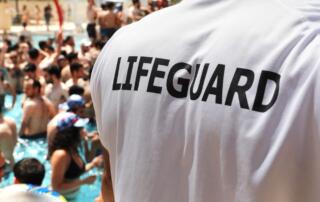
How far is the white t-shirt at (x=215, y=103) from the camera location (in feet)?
3.06

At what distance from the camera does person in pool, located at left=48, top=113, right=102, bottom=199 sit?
4.77 meters

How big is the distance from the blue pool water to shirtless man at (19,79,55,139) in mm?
237

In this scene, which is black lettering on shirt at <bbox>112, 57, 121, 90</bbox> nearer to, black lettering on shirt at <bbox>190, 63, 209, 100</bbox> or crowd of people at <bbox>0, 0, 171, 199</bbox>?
black lettering on shirt at <bbox>190, 63, 209, 100</bbox>

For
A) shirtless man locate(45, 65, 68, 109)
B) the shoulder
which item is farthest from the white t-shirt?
shirtless man locate(45, 65, 68, 109)

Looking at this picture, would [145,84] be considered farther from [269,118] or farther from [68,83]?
[68,83]

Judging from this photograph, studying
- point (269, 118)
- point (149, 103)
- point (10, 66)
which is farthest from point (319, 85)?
point (10, 66)

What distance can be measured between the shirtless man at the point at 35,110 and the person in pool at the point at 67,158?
2.20 metres

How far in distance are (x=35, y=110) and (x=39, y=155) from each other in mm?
618

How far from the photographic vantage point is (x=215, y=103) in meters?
1.01

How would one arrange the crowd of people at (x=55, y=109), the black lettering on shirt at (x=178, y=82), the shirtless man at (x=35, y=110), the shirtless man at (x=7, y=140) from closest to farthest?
the black lettering on shirt at (x=178, y=82)
the crowd of people at (x=55, y=109)
the shirtless man at (x=7, y=140)
the shirtless man at (x=35, y=110)

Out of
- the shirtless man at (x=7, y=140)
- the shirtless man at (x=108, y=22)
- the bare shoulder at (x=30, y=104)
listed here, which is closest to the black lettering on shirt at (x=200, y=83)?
the shirtless man at (x=7, y=140)

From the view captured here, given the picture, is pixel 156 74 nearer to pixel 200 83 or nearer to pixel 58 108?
pixel 200 83

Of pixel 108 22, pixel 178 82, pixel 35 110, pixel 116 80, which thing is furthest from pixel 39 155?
pixel 178 82

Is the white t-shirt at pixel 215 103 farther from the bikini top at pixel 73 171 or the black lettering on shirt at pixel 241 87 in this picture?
the bikini top at pixel 73 171
